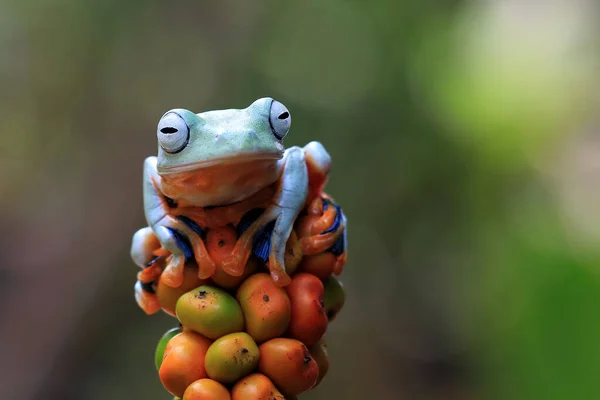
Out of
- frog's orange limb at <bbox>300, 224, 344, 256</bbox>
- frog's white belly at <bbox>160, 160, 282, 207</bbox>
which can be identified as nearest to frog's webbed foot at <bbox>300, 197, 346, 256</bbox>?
frog's orange limb at <bbox>300, 224, 344, 256</bbox>

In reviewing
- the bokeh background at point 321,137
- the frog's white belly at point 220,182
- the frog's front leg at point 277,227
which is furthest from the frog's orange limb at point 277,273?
the bokeh background at point 321,137

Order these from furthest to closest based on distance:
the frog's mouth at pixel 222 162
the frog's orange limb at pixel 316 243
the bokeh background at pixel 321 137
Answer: the bokeh background at pixel 321 137, the frog's orange limb at pixel 316 243, the frog's mouth at pixel 222 162

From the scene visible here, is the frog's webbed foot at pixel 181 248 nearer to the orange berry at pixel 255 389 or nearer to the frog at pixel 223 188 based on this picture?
the frog at pixel 223 188

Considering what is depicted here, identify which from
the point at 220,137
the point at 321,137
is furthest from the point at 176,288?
the point at 321,137

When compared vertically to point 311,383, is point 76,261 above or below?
below

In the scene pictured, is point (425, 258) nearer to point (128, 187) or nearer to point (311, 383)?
A: point (128, 187)

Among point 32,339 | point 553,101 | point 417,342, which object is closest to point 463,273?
point 417,342

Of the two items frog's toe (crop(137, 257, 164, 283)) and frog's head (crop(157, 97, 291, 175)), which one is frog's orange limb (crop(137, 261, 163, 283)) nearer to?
frog's toe (crop(137, 257, 164, 283))

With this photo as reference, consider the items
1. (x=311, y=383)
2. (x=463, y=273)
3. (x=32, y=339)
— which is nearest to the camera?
(x=311, y=383)
